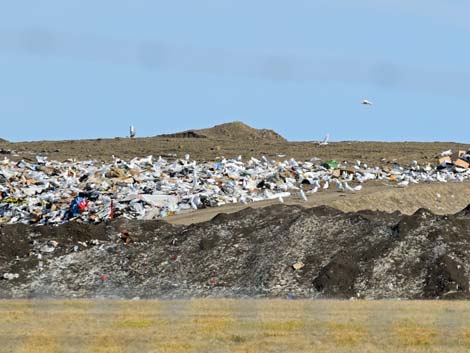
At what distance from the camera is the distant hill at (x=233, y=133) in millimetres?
73188

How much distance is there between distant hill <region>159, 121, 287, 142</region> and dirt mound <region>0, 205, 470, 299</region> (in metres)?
39.5

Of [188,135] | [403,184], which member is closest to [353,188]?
[403,184]

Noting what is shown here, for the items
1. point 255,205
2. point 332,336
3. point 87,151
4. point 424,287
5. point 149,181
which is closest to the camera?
point 332,336

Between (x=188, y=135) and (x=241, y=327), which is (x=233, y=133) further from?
(x=241, y=327)

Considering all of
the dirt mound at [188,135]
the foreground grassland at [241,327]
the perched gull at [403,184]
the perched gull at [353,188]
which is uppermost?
the dirt mound at [188,135]

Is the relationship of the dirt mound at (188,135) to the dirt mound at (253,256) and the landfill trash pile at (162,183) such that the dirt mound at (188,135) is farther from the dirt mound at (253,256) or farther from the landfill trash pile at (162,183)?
the dirt mound at (253,256)

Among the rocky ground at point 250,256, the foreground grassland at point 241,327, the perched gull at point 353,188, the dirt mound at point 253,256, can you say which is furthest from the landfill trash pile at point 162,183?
the foreground grassland at point 241,327

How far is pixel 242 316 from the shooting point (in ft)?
72.2

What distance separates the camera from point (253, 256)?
29688 mm

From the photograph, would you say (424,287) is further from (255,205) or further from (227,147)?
(227,147)

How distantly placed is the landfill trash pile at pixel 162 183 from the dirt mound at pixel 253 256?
4.94 metres

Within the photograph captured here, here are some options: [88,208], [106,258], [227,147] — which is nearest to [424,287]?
[106,258]

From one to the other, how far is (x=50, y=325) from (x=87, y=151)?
40.4 meters

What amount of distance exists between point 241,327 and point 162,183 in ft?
74.0
